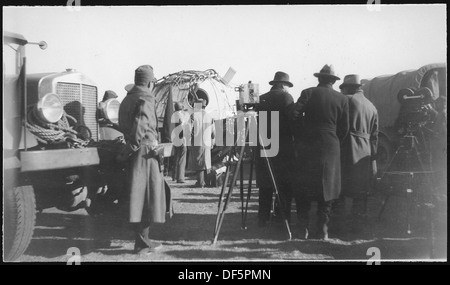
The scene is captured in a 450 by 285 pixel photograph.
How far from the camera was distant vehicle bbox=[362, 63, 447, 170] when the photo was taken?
5770mm

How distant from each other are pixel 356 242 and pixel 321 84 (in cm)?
199

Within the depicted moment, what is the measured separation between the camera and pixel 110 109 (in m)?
6.09

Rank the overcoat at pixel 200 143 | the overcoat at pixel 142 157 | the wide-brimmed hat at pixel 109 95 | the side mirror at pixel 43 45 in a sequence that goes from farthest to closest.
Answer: the overcoat at pixel 200 143 < the wide-brimmed hat at pixel 109 95 < the side mirror at pixel 43 45 < the overcoat at pixel 142 157

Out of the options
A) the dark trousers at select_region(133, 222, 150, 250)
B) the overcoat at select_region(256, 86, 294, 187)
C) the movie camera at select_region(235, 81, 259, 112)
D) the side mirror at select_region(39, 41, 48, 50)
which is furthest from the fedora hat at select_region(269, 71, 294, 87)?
the side mirror at select_region(39, 41, 48, 50)

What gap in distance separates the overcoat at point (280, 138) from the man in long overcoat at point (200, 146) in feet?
12.3

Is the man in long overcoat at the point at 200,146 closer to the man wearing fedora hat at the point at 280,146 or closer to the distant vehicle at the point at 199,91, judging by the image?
the distant vehicle at the point at 199,91

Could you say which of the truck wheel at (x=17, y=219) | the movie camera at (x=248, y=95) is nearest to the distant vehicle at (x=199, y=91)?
the movie camera at (x=248, y=95)

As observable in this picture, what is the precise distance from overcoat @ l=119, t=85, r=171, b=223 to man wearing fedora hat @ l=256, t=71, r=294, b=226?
1.54 metres

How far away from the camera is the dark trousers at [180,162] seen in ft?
31.7

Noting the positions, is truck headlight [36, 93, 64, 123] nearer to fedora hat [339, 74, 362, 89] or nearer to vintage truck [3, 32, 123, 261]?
vintage truck [3, 32, 123, 261]

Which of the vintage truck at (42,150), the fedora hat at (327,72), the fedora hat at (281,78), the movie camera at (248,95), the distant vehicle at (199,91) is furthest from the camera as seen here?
the distant vehicle at (199,91)

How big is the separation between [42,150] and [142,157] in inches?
40.1
